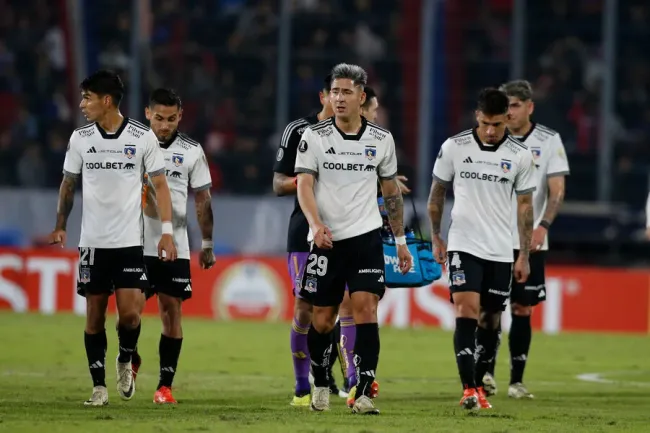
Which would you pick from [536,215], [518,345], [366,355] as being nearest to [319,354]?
[366,355]

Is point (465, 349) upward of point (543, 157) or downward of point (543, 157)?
downward

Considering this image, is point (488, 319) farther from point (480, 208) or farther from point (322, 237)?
point (322, 237)

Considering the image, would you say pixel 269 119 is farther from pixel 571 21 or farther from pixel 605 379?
pixel 605 379

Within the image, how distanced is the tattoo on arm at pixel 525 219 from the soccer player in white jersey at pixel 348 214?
1.49 metres

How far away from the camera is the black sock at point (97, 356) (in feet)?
30.5

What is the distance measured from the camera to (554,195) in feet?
38.0

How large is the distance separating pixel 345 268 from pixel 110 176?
175 centimetres

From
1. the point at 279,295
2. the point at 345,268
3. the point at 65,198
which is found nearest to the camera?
the point at 345,268

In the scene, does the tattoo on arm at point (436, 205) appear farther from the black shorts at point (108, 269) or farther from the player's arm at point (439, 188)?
the black shorts at point (108, 269)

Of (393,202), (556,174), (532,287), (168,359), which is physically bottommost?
(168,359)

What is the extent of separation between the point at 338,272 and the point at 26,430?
2.32 m

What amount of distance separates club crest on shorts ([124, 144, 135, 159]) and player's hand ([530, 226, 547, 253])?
11.7 feet

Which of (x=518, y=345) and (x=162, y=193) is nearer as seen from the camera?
(x=162, y=193)

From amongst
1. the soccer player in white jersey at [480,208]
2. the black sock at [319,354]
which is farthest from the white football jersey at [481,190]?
the black sock at [319,354]
